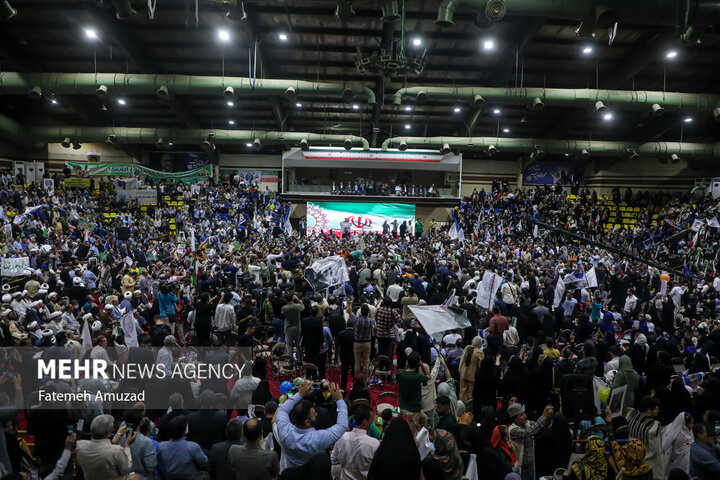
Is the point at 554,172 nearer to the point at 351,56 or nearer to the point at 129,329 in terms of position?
the point at 351,56

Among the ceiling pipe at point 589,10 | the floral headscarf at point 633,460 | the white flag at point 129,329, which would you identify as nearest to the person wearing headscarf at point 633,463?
the floral headscarf at point 633,460

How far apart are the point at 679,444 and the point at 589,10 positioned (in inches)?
327

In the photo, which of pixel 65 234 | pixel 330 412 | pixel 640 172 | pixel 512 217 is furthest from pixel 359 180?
pixel 330 412

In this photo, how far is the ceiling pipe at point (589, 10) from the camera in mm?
8453

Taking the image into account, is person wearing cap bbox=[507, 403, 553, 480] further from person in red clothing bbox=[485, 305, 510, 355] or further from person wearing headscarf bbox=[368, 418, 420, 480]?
person in red clothing bbox=[485, 305, 510, 355]

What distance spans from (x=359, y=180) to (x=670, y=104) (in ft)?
50.2

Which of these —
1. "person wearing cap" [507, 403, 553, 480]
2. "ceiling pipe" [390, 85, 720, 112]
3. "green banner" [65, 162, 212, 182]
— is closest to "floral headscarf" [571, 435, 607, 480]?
"person wearing cap" [507, 403, 553, 480]

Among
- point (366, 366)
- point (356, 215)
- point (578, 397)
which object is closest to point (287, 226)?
point (356, 215)

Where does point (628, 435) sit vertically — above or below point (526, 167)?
below

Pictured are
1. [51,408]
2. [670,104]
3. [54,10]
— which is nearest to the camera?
[51,408]

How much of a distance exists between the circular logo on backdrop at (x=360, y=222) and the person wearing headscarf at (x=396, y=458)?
74.0 feet

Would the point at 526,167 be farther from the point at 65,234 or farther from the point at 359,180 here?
the point at 65,234

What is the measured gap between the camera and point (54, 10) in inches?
521

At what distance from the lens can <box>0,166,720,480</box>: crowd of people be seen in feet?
10.9
